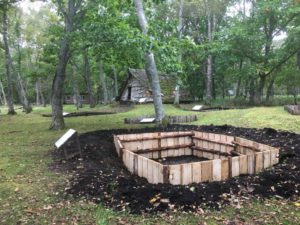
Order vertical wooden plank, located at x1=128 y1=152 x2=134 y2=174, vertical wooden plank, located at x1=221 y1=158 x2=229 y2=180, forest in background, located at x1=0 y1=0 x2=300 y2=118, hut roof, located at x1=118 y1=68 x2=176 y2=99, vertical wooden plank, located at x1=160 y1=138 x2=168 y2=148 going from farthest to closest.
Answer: hut roof, located at x1=118 y1=68 x2=176 y2=99, forest in background, located at x1=0 y1=0 x2=300 y2=118, vertical wooden plank, located at x1=160 y1=138 x2=168 y2=148, vertical wooden plank, located at x1=128 y1=152 x2=134 y2=174, vertical wooden plank, located at x1=221 y1=158 x2=229 y2=180

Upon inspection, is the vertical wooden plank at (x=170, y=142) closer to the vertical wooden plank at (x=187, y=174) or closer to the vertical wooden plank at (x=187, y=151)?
the vertical wooden plank at (x=187, y=151)

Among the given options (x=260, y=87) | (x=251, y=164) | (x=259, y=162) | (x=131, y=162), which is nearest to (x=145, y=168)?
(x=131, y=162)

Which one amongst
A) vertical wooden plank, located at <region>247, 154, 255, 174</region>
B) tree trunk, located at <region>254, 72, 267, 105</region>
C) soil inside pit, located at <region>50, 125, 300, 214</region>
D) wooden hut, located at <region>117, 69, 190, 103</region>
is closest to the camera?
soil inside pit, located at <region>50, 125, 300, 214</region>

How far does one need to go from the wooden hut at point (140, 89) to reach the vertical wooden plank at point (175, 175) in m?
23.9

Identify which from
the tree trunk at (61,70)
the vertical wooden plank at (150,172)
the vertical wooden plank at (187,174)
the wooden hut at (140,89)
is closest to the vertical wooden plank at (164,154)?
the vertical wooden plank at (150,172)

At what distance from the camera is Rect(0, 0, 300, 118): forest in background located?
12.0m

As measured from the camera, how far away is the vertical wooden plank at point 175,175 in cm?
589

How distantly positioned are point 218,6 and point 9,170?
88.4ft

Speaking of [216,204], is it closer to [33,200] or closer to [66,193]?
[66,193]

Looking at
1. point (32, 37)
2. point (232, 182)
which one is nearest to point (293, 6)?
point (232, 182)

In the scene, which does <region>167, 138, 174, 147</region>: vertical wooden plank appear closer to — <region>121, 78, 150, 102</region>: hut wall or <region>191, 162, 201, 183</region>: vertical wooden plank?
<region>191, 162, 201, 183</region>: vertical wooden plank

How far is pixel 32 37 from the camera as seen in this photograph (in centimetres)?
3878

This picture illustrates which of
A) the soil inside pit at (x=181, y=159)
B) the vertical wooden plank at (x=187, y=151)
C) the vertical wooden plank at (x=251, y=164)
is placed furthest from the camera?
the vertical wooden plank at (x=187, y=151)

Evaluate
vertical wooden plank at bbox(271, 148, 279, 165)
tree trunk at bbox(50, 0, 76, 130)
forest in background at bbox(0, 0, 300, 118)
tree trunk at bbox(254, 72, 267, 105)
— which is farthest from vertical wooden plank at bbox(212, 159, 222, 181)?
tree trunk at bbox(254, 72, 267, 105)
